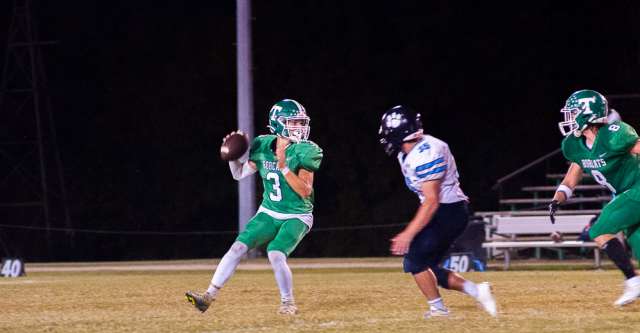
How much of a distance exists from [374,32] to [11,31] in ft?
26.5

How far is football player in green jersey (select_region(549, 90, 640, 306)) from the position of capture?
864 centimetres

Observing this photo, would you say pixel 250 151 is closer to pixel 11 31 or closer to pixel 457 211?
pixel 457 211

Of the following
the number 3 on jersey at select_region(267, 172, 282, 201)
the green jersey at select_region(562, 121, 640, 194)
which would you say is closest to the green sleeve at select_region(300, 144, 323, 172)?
the number 3 on jersey at select_region(267, 172, 282, 201)

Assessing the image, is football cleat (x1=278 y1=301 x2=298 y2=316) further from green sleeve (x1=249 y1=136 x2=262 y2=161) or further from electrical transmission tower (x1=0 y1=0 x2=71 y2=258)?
electrical transmission tower (x1=0 y1=0 x2=71 y2=258)

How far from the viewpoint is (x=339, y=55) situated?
26047 mm

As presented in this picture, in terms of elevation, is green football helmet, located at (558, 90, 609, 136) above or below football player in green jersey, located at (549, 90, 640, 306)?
above

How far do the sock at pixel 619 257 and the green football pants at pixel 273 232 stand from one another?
2.39m

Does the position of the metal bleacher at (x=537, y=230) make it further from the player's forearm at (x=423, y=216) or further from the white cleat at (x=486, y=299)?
the player's forearm at (x=423, y=216)

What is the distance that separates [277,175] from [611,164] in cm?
260

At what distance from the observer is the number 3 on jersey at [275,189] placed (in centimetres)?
880

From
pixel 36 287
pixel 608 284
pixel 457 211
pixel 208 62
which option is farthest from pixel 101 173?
pixel 457 211

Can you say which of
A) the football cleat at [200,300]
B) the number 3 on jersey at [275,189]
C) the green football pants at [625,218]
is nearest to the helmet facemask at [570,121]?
the green football pants at [625,218]

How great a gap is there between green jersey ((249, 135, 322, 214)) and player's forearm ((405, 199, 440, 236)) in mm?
1275

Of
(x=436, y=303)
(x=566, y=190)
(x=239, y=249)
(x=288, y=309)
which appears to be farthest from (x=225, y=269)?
(x=566, y=190)
